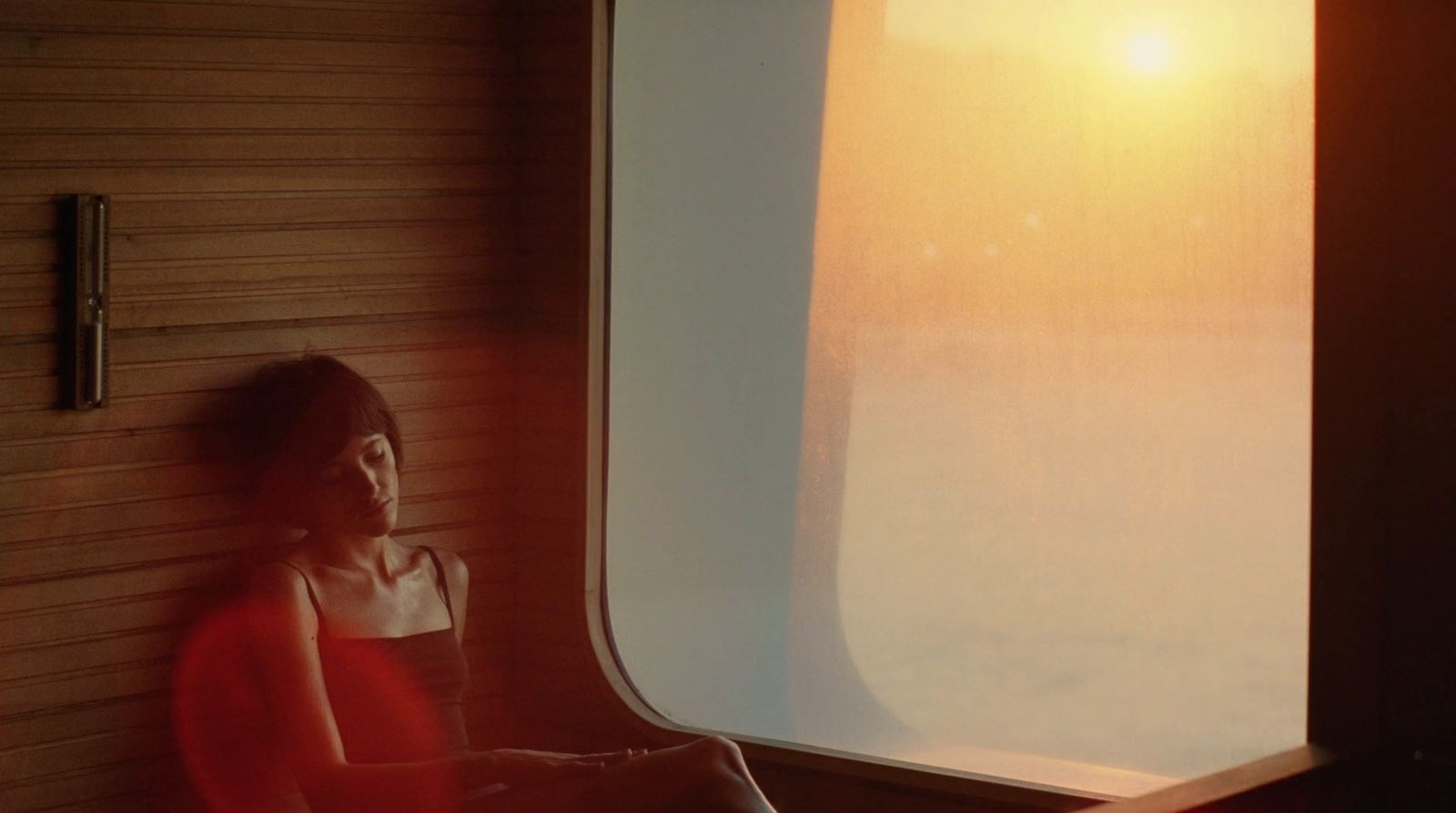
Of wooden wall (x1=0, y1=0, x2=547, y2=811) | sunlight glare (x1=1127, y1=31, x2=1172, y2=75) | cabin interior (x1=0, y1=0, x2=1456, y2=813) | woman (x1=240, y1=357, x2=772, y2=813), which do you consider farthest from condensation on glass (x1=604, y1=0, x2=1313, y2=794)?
woman (x1=240, y1=357, x2=772, y2=813)

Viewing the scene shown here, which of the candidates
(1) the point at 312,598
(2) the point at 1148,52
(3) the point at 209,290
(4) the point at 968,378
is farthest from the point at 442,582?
(2) the point at 1148,52

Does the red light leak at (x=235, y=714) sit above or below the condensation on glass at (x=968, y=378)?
below

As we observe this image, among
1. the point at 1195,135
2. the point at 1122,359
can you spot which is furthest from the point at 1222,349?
the point at 1195,135

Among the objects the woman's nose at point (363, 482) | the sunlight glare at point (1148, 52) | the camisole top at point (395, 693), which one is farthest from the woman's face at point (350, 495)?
the sunlight glare at point (1148, 52)

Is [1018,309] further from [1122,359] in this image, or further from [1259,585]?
[1259,585]

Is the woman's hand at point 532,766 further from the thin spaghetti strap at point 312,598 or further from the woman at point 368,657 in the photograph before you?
the thin spaghetti strap at point 312,598

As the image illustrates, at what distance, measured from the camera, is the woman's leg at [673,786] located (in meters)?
2.47

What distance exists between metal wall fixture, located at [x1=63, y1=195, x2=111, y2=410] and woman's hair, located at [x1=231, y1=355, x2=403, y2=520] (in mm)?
262

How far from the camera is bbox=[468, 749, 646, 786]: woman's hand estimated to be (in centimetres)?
259

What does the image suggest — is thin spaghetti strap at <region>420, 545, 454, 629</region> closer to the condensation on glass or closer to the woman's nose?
the woman's nose

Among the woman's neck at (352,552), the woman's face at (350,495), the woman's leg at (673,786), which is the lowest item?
the woman's leg at (673,786)

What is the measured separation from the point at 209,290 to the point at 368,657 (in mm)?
688

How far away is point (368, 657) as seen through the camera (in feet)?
9.00

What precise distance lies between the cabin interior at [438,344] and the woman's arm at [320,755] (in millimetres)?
254
